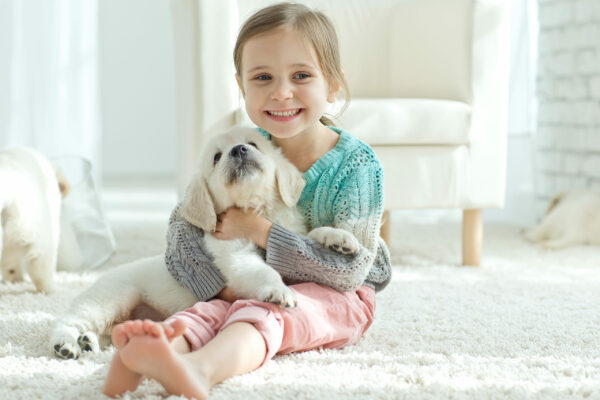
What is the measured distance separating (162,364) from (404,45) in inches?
70.1

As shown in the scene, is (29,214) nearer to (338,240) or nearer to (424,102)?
(338,240)

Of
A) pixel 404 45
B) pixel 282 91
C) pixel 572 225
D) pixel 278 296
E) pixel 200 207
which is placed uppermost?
pixel 404 45

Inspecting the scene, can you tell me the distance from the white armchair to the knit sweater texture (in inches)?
24.7

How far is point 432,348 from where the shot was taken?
130cm

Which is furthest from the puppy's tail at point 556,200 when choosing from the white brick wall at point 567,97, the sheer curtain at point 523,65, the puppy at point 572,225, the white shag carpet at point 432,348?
the white shag carpet at point 432,348

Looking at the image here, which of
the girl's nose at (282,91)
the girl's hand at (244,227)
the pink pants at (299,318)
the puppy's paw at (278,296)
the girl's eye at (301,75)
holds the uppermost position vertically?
the girl's eye at (301,75)

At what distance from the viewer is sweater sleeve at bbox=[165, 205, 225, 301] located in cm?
126

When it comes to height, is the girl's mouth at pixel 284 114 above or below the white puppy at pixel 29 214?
above

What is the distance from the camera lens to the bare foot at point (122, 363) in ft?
3.18

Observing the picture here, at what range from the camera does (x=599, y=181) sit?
9.46ft

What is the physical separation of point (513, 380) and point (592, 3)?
7.31 feet

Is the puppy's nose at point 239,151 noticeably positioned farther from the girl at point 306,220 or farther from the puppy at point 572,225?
the puppy at point 572,225

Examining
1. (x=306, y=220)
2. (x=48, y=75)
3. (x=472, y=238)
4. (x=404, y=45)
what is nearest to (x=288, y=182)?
(x=306, y=220)

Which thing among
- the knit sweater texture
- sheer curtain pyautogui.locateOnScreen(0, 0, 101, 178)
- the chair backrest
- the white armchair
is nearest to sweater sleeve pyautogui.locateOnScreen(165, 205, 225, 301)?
the knit sweater texture
